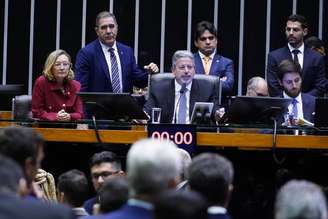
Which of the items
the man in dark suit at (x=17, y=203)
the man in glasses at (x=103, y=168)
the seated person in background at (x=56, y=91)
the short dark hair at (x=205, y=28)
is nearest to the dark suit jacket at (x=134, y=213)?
the man in dark suit at (x=17, y=203)

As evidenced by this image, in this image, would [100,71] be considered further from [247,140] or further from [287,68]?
[247,140]

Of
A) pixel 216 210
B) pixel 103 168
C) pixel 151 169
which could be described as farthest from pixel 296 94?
pixel 151 169

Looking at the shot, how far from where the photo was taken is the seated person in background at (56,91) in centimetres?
1112

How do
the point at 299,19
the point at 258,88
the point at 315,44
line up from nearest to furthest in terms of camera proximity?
the point at 258,88 < the point at 299,19 < the point at 315,44

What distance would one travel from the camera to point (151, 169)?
509cm

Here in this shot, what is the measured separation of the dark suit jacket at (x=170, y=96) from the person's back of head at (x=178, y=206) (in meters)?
6.15

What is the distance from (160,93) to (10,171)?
5912 mm

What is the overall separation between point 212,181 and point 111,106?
15.4 ft

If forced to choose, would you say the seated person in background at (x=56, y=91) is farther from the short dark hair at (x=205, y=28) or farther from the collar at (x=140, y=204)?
the collar at (x=140, y=204)

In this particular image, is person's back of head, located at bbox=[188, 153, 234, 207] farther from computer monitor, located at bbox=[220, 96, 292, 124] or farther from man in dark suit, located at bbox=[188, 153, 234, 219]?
computer monitor, located at bbox=[220, 96, 292, 124]

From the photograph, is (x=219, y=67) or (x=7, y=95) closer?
(x=7, y=95)

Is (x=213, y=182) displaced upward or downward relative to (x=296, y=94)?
downward

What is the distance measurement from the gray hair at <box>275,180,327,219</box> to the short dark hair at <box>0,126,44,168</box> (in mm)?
1454

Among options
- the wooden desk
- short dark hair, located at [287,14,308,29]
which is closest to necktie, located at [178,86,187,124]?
the wooden desk
